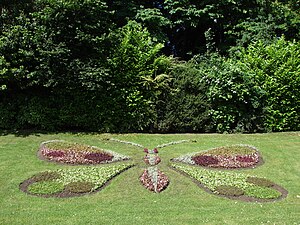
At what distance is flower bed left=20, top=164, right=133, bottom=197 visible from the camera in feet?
33.3

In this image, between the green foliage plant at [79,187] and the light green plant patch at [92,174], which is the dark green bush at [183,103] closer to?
the light green plant patch at [92,174]

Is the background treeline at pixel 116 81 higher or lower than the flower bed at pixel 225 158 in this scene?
higher

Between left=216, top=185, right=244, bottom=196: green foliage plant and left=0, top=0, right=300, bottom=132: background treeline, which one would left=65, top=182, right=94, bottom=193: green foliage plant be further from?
left=0, top=0, right=300, bottom=132: background treeline

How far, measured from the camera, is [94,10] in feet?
53.1

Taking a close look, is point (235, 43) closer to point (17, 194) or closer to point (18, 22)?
point (18, 22)

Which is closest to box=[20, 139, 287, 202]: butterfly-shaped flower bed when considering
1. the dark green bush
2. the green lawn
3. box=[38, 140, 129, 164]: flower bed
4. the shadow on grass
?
box=[38, 140, 129, 164]: flower bed

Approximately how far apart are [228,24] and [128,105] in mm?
11580

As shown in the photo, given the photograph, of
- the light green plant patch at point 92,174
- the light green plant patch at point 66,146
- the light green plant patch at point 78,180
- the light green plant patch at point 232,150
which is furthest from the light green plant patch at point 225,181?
the light green plant patch at point 66,146

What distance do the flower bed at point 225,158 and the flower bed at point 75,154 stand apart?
8.54 ft

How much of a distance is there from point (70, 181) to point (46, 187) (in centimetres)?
76

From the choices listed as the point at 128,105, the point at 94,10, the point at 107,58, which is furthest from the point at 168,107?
the point at 94,10

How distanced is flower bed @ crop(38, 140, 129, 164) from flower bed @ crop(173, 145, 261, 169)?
2.60m

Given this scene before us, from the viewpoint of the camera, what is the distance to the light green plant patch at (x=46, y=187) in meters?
10.1

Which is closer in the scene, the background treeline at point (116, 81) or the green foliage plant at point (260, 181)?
the green foliage plant at point (260, 181)
